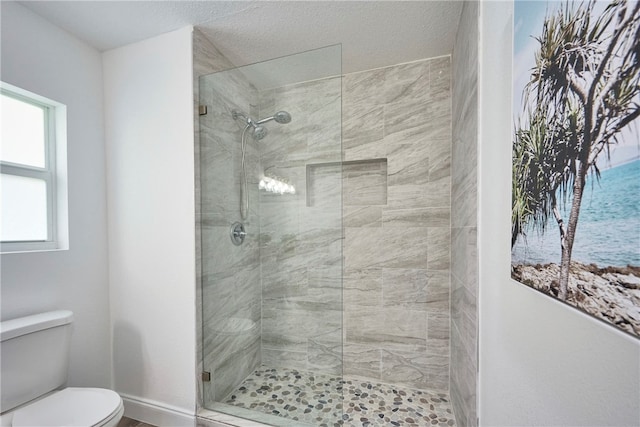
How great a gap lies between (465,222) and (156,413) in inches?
88.4

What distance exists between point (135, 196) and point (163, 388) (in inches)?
50.5

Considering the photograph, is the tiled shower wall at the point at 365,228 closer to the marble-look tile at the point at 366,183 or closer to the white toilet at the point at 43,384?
the marble-look tile at the point at 366,183

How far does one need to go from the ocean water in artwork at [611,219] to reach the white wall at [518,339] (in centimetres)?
11

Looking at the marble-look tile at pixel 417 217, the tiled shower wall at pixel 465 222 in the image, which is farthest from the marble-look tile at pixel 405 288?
the marble-look tile at pixel 417 217

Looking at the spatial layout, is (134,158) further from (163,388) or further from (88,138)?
(163,388)

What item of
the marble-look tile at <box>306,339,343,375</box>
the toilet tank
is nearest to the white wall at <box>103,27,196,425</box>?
the toilet tank

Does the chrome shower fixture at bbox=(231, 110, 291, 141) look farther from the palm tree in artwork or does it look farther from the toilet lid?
the toilet lid

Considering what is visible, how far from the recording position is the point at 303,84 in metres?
1.59

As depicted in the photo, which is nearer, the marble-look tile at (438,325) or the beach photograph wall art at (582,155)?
the beach photograph wall art at (582,155)

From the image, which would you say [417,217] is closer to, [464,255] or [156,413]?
[464,255]

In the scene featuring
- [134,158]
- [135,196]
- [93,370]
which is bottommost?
[93,370]

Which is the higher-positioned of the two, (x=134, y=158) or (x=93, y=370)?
(x=134, y=158)

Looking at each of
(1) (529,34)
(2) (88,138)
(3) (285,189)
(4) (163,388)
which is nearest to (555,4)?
(1) (529,34)

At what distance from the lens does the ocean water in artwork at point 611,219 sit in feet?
1.29
